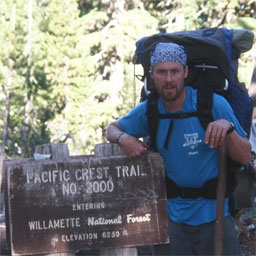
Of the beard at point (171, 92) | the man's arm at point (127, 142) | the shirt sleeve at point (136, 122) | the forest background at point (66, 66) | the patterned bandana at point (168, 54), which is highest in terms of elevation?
the patterned bandana at point (168, 54)

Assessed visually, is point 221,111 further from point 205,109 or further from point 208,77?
point 208,77

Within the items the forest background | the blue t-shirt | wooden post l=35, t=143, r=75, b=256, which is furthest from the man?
the forest background

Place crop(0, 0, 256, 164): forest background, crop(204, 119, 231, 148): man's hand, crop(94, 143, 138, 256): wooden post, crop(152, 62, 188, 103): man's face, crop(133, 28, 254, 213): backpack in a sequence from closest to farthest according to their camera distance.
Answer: crop(204, 119, 231, 148): man's hand → crop(152, 62, 188, 103): man's face → crop(133, 28, 254, 213): backpack → crop(94, 143, 138, 256): wooden post → crop(0, 0, 256, 164): forest background

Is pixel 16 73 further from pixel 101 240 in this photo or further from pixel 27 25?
pixel 101 240

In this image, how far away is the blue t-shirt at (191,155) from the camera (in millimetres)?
3607

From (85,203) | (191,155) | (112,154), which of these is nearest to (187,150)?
(191,155)

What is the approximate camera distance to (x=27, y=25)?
34938 mm

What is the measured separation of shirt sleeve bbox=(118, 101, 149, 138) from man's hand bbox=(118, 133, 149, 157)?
0.11 meters

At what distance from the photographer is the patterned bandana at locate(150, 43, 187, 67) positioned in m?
3.60

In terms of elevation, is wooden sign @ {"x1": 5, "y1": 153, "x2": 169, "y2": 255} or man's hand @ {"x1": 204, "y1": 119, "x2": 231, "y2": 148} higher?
man's hand @ {"x1": 204, "y1": 119, "x2": 231, "y2": 148}

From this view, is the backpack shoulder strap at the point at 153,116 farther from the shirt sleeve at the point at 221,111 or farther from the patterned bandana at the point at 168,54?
the shirt sleeve at the point at 221,111

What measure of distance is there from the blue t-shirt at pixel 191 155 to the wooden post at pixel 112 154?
0.27m

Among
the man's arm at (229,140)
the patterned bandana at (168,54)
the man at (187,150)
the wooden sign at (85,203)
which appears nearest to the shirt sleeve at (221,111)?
the man at (187,150)

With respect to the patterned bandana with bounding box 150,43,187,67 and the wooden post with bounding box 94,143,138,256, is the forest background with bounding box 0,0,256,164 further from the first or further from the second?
the patterned bandana with bounding box 150,43,187,67
